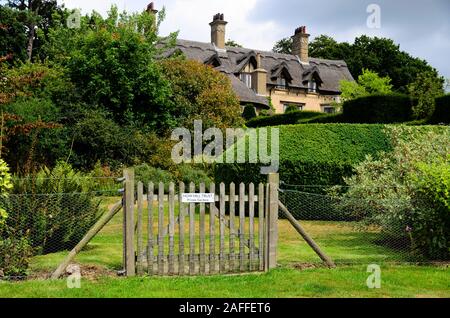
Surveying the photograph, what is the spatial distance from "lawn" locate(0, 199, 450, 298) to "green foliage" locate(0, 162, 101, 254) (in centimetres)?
38

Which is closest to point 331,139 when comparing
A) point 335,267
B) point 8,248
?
point 335,267

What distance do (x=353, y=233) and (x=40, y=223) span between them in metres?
7.12

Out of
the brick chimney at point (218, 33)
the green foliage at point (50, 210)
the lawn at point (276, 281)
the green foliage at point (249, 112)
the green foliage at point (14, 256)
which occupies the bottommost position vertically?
the lawn at point (276, 281)

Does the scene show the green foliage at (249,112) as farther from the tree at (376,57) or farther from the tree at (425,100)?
the tree at (376,57)

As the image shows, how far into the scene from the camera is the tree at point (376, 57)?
215ft

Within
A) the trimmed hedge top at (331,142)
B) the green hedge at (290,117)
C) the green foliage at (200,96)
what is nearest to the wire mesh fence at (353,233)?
the trimmed hedge top at (331,142)

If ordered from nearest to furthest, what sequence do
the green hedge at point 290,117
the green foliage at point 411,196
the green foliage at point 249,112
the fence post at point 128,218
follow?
1. the fence post at point 128,218
2. the green foliage at point 411,196
3. the green hedge at point 290,117
4. the green foliage at point 249,112

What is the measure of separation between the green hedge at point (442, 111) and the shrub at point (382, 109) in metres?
3.31

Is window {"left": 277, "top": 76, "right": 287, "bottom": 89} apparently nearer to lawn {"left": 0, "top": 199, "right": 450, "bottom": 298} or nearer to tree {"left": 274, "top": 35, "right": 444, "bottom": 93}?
tree {"left": 274, "top": 35, "right": 444, "bottom": 93}

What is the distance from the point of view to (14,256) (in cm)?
896

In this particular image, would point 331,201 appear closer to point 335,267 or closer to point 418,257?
point 418,257

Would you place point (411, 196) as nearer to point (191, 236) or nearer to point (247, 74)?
point (191, 236)

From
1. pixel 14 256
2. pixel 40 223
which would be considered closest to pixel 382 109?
pixel 40 223
